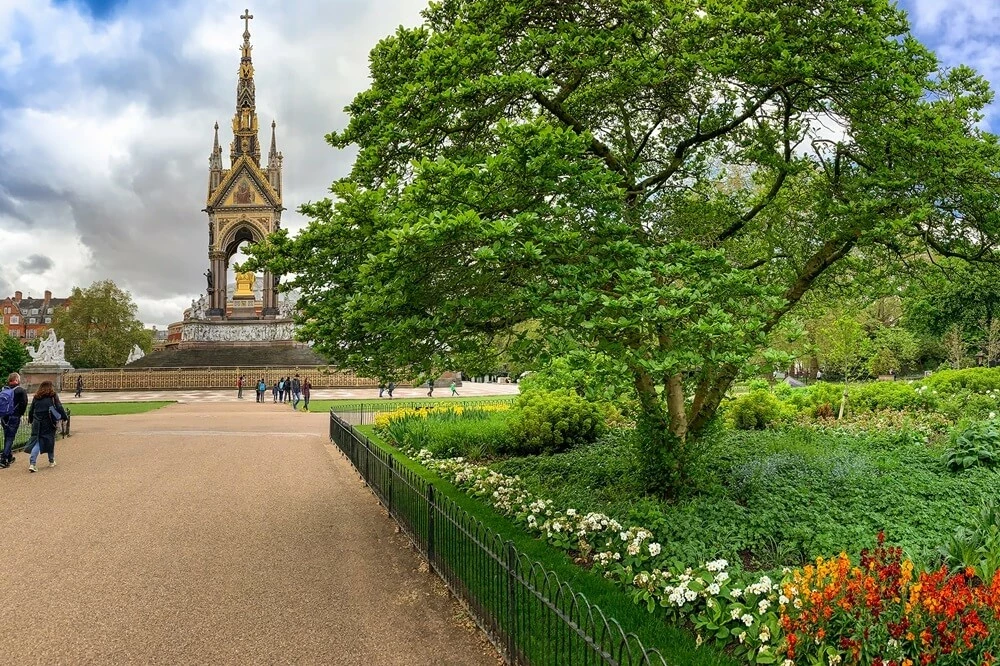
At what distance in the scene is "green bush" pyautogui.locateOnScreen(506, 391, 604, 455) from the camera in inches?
495

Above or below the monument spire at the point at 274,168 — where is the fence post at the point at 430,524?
below

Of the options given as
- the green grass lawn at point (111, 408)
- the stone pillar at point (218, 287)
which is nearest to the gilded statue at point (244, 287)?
the stone pillar at point (218, 287)

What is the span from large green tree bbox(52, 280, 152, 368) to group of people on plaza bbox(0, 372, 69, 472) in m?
58.6

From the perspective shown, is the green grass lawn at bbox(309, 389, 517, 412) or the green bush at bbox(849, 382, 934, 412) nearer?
the green bush at bbox(849, 382, 934, 412)

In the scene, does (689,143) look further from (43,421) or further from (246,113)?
(246,113)

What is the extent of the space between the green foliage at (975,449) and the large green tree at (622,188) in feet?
8.82

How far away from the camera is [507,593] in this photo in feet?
15.4

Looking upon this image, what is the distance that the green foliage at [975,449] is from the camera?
862 centimetres

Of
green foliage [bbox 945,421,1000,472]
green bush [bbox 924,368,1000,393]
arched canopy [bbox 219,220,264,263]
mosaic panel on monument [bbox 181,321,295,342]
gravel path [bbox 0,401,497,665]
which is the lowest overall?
gravel path [bbox 0,401,497,665]

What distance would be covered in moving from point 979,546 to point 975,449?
391 centimetres

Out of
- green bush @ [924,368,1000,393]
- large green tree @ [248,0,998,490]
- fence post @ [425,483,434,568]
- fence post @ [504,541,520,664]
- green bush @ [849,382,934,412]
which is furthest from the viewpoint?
green bush @ [924,368,1000,393]

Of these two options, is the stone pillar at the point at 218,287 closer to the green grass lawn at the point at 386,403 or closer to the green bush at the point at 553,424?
the green grass lawn at the point at 386,403

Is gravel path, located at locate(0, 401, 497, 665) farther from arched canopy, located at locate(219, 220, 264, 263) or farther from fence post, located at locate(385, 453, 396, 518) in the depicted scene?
arched canopy, located at locate(219, 220, 264, 263)

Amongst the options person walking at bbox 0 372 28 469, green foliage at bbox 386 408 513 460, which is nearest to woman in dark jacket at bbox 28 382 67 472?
person walking at bbox 0 372 28 469
